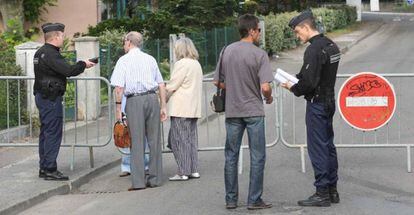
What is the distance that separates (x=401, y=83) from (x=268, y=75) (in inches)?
156

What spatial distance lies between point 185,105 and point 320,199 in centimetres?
229

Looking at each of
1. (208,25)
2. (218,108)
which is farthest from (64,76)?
(208,25)

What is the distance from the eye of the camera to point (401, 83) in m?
10.4

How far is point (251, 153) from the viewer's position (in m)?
7.28

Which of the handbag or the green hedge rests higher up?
the green hedge

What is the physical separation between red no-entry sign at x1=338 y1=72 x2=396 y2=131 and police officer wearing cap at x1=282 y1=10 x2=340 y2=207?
171cm

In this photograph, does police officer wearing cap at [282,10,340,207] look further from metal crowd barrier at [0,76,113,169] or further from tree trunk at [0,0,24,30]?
tree trunk at [0,0,24,30]

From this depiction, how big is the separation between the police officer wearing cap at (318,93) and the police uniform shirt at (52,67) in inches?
105

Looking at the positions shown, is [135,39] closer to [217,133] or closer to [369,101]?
[217,133]

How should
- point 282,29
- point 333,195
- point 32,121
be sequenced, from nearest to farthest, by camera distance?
point 333,195, point 32,121, point 282,29

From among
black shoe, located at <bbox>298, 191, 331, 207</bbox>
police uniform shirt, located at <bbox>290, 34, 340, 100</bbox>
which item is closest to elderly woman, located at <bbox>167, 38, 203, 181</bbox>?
police uniform shirt, located at <bbox>290, 34, 340, 100</bbox>

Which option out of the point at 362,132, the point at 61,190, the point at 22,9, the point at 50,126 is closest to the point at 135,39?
the point at 50,126

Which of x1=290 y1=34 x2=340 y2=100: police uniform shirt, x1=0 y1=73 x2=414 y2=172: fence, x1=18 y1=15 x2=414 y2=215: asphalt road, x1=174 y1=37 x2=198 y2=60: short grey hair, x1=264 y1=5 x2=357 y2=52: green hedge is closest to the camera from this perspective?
x1=290 y1=34 x2=340 y2=100: police uniform shirt

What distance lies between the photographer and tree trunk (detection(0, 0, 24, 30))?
22.2 meters
